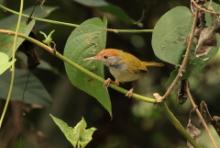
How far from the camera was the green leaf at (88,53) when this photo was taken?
1536 mm

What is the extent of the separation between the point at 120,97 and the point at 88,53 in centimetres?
Result: 151

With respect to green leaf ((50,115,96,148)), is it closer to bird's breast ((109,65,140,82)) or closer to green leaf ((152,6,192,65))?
green leaf ((152,6,192,65))

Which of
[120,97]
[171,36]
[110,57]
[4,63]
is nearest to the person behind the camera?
[4,63]

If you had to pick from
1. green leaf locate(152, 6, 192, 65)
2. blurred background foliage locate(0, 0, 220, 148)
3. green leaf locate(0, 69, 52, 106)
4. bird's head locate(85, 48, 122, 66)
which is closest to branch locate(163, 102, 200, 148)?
green leaf locate(152, 6, 192, 65)

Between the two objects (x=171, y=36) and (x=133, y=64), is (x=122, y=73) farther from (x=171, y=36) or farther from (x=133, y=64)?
(x=171, y=36)

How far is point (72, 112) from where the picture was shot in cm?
291

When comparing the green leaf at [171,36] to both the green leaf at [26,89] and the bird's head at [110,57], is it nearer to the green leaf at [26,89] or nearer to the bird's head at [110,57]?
the bird's head at [110,57]

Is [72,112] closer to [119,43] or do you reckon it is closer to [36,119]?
[36,119]

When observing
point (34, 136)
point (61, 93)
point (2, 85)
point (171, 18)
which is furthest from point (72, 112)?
point (171, 18)

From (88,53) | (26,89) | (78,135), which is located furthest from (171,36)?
(26,89)

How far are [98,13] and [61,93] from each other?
1.32ft

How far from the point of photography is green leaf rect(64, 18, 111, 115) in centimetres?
154

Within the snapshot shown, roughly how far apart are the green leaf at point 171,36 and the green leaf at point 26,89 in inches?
20.6

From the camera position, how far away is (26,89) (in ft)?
6.25
